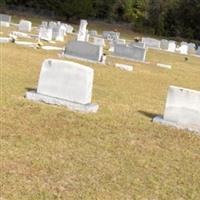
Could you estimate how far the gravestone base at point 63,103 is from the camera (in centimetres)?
A: 856

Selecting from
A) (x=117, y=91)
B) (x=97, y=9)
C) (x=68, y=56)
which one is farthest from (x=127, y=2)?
(x=117, y=91)

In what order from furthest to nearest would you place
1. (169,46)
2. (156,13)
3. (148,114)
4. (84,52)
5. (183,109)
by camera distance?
(156,13) < (169,46) < (84,52) < (148,114) < (183,109)

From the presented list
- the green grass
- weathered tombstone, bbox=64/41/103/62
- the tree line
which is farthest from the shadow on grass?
the tree line

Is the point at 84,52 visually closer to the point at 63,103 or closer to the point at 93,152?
the point at 63,103

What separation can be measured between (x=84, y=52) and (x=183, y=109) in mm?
9824

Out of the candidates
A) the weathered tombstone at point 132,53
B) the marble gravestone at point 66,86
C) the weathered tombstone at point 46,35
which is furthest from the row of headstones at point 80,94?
the weathered tombstone at point 46,35

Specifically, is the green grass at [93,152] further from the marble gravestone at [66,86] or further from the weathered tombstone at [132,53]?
the weathered tombstone at [132,53]

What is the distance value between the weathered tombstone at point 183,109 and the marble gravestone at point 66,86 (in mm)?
1352

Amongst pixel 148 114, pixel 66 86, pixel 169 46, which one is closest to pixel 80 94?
→ pixel 66 86

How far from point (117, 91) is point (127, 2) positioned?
50.8 metres

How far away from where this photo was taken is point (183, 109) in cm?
839

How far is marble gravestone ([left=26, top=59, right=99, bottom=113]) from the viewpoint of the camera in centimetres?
860

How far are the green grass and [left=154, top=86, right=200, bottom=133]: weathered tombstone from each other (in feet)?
0.87

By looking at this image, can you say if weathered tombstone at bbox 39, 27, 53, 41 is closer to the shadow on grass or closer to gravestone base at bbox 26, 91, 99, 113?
the shadow on grass
